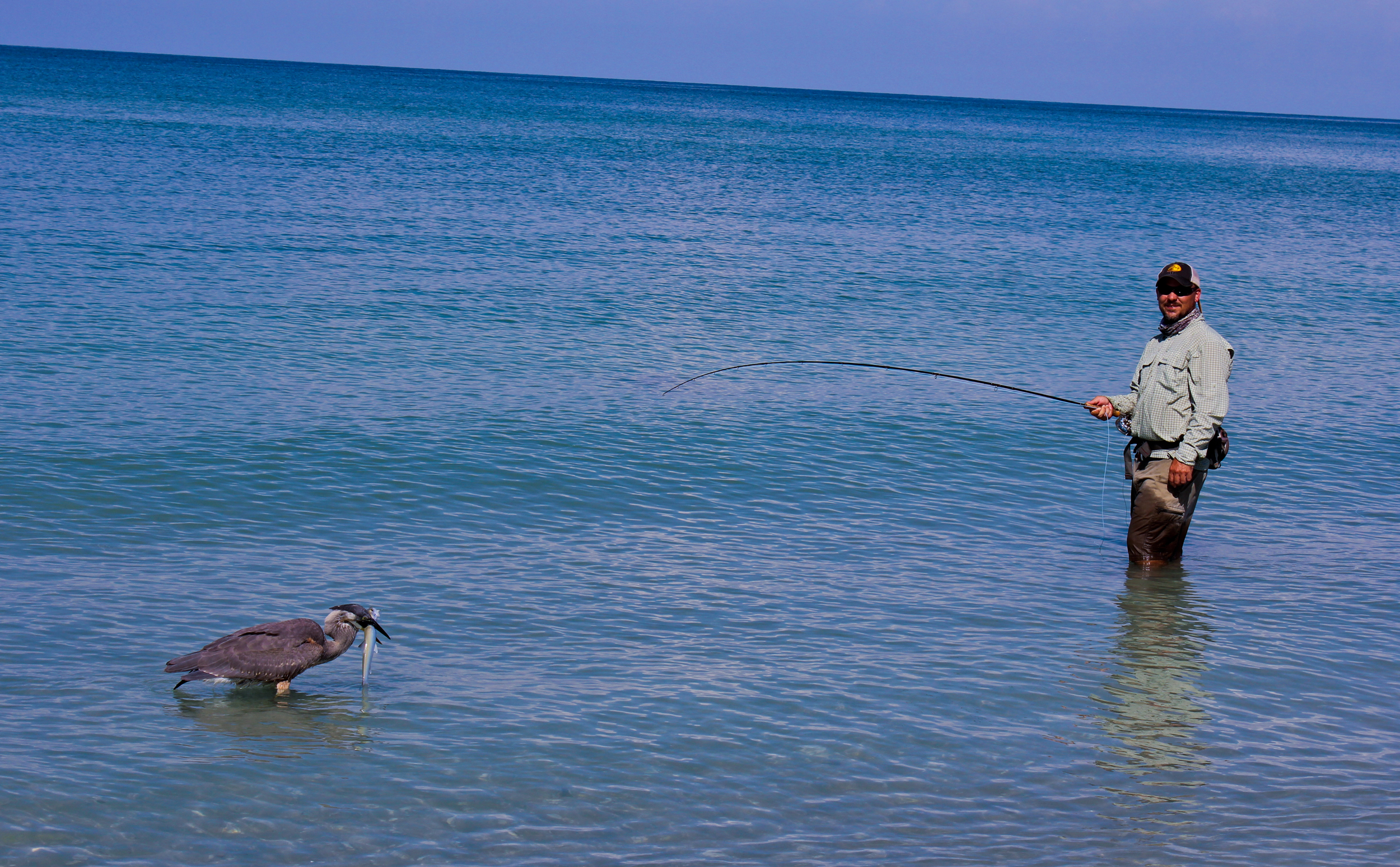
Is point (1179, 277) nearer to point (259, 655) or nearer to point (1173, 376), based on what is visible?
point (1173, 376)

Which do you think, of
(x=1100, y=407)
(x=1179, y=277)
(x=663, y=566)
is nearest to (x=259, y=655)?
(x=663, y=566)

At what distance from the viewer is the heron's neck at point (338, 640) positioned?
241 inches

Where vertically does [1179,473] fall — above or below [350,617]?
above

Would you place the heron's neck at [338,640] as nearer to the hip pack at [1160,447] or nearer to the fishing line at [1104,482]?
the hip pack at [1160,447]

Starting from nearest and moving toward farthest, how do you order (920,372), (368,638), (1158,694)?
(368,638) < (1158,694) < (920,372)

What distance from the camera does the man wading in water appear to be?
7.08m

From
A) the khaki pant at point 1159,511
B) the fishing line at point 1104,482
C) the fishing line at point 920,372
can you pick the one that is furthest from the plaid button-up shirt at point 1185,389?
the fishing line at point 1104,482

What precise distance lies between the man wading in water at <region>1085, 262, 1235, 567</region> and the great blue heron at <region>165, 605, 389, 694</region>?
4.40 m

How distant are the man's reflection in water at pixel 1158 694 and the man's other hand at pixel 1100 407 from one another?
3.99ft

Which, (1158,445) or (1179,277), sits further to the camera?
(1158,445)

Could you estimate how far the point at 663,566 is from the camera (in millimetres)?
8234

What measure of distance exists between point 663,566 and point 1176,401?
3.31 metres

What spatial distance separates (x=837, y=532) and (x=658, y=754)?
12.3 ft

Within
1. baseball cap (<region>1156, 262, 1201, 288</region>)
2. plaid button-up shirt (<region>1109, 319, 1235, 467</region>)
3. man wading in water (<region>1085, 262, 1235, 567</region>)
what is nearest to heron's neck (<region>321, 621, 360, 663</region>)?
man wading in water (<region>1085, 262, 1235, 567</region>)
